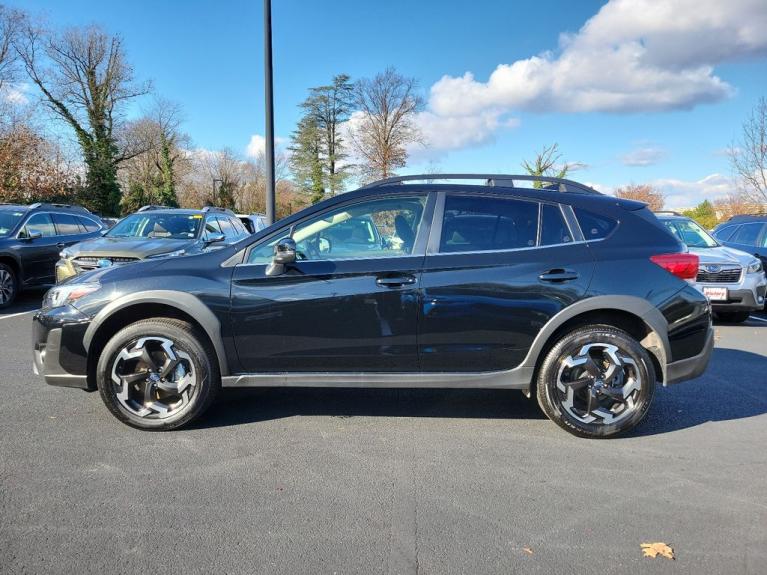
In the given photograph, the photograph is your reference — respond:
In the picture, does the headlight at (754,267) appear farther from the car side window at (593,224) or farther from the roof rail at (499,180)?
the car side window at (593,224)

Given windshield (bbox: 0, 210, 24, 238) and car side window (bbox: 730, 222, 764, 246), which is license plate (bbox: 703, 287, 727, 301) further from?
windshield (bbox: 0, 210, 24, 238)

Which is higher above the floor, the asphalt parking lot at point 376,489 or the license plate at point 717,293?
the license plate at point 717,293

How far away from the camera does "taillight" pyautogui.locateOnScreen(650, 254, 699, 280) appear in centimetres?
360

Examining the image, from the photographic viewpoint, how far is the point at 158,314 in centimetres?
372

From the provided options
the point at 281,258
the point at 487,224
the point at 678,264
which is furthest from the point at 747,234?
the point at 281,258

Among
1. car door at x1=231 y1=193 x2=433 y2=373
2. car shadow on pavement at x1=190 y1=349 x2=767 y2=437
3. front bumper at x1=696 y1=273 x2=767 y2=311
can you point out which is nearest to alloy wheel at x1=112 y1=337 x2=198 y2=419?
car shadow on pavement at x1=190 y1=349 x2=767 y2=437

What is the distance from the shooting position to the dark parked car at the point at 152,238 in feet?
23.5

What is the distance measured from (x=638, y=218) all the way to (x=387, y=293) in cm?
193

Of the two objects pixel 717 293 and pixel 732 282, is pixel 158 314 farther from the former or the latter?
pixel 732 282

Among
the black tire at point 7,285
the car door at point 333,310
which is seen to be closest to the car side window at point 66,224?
the black tire at point 7,285

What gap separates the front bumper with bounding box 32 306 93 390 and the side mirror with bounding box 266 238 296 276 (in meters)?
1.36

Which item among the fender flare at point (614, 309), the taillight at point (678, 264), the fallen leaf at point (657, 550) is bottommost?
the fallen leaf at point (657, 550)

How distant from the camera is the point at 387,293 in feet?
11.5

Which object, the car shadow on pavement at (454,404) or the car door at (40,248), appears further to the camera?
the car door at (40,248)
